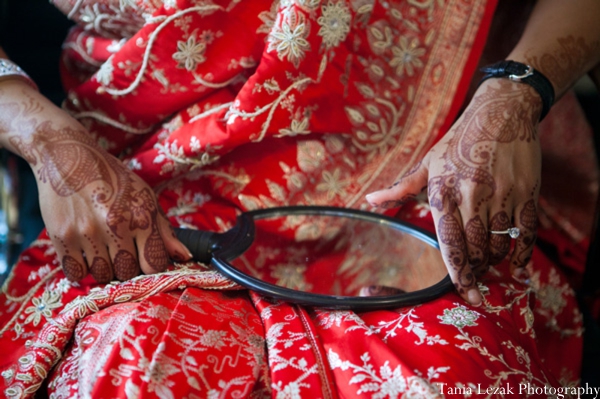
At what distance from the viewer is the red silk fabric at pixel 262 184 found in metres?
0.51

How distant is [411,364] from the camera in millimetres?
517

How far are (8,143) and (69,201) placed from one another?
133 millimetres

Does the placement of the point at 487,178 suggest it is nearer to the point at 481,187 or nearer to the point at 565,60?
the point at 481,187

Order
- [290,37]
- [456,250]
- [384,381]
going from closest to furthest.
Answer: [384,381] < [456,250] < [290,37]

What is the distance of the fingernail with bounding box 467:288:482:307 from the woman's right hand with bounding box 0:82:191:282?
0.33 metres

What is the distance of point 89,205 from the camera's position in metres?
0.63

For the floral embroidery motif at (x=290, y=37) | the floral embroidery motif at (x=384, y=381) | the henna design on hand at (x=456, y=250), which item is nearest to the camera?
the floral embroidery motif at (x=384, y=381)

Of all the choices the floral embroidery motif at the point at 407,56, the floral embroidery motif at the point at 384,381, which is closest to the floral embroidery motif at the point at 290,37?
the floral embroidery motif at the point at 407,56

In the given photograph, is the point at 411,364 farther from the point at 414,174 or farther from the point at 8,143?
the point at 8,143

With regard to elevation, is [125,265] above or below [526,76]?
below

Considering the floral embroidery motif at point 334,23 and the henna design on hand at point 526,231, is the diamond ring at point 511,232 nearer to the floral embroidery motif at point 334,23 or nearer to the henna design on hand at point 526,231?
the henna design on hand at point 526,231

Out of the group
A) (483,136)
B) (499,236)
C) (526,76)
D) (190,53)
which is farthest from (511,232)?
(190,53)

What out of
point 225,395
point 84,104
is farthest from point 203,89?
point 225,395

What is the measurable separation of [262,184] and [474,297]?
0.34 m
